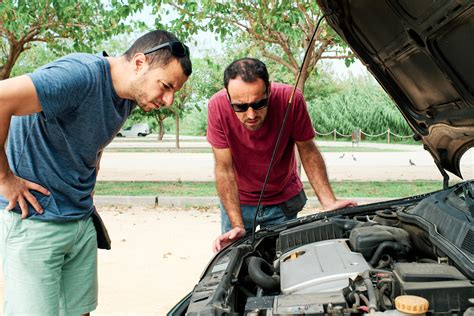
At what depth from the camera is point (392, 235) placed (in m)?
2.31

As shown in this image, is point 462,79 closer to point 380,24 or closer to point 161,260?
point 380,24

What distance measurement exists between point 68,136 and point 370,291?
1.36m

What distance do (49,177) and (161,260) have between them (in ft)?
10.6

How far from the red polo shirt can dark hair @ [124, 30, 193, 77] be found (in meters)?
1.02

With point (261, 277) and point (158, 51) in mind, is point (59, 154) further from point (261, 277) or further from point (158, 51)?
point (261, 277)

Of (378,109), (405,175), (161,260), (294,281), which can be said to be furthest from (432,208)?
(378,109)

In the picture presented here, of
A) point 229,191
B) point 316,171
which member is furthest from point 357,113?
point 229,191

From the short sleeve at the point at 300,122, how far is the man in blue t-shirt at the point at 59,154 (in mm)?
1160

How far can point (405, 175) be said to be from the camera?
12.1m

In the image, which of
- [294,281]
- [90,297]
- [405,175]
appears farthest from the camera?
[405,175]

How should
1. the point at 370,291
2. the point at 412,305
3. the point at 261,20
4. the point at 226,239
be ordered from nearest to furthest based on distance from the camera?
the point at 412,305 < the point at 370,291 < the point at 226,239 < the point at 261,20

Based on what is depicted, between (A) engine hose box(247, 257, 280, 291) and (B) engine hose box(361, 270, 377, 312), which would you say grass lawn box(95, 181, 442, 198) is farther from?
(B) engine hose box(361, 270, 377, 312)

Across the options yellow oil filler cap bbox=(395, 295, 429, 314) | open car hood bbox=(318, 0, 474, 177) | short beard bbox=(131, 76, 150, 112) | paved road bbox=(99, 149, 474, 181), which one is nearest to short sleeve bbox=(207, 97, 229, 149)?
open car hood bbox=(318, 0, 474, 177)

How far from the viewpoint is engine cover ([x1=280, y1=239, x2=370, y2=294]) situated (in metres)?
1.93
